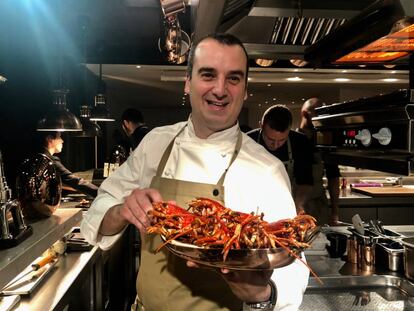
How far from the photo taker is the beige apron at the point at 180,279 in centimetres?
145

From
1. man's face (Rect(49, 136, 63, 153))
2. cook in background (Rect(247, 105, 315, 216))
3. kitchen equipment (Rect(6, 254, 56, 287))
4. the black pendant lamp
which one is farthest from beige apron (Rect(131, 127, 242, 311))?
the black pendant lamp

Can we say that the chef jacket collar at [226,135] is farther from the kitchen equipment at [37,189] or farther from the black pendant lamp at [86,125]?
the black pendant lamp at [86,125]

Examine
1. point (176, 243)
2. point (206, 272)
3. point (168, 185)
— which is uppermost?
point (168, 185)

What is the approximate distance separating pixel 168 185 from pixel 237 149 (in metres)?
0.32

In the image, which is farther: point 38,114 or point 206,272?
point 38,114

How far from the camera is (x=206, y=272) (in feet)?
4.76

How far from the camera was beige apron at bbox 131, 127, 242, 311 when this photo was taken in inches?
57.0

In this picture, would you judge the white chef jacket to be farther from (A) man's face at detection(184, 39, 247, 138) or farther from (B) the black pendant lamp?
(B) the black pendant lamp

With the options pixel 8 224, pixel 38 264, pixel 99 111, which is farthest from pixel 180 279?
pixel 99 111

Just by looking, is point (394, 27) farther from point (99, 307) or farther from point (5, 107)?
point (5, 107)

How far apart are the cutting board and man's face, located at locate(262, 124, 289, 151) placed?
2.27m

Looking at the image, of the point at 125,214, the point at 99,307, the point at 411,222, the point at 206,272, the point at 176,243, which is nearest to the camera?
the point at 176,243

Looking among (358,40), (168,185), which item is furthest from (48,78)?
(358,40)

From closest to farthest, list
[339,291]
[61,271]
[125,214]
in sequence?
1. [125,214]
2. [339,291]
3. [61,271]
